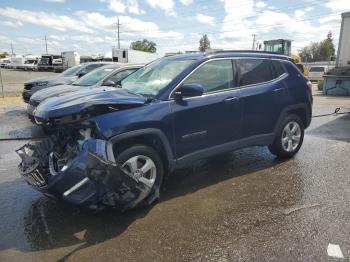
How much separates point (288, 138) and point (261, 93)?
3.62ft

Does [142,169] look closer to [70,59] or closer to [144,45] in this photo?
[70,59]

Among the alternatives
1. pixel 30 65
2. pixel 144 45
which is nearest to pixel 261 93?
pixel 30 65

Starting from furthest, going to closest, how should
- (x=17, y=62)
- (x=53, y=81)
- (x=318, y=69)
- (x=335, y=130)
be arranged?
(x=17, y=62), (x=318, y=69), (x=53, y=81), (x=335, y=130)

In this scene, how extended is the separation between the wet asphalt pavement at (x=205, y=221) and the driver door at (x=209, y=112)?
25.5 inches

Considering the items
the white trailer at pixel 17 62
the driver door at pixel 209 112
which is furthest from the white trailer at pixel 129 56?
the driver door at pixel 209 112

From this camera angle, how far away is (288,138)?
19.4 feet

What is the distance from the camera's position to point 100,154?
3.45m

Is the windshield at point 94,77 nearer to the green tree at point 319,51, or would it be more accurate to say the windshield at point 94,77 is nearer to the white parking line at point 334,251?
the white parking line at point 334,251

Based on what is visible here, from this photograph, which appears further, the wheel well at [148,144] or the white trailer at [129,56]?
the white trailer at [129,56]

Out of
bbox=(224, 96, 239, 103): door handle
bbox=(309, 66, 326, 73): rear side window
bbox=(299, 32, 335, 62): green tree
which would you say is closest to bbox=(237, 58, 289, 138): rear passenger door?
bbox=(224, 96, 239, 103): door handle

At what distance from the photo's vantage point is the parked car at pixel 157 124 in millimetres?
3549

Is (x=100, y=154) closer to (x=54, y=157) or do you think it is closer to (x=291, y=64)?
(x=54, y=157)

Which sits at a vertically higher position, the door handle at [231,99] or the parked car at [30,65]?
the door handle at [231,99]

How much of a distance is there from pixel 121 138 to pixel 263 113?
2498 mm
